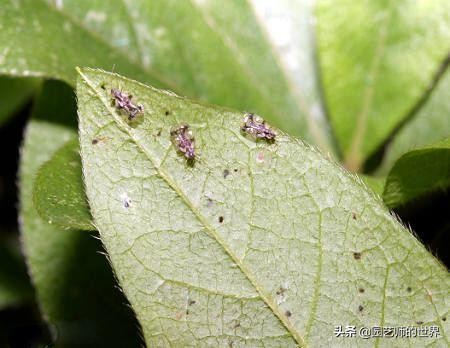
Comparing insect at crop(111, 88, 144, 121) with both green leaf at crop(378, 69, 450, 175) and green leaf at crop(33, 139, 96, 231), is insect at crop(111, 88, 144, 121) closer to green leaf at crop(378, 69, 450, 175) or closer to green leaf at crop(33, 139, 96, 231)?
green leaf at crop(33, 139, 96, 231)

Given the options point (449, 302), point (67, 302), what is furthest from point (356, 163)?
point (67, 302)

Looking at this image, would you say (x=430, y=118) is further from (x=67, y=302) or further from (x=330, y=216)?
(x=67, y=302)

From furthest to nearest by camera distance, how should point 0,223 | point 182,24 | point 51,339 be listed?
point 0,223 < point 182,24 < point 51,339

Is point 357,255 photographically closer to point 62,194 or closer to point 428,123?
point 62,194

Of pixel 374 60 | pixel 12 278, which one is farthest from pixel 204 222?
pixel 12 278

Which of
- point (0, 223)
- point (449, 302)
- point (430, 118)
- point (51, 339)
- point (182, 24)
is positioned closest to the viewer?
point (449, 302)

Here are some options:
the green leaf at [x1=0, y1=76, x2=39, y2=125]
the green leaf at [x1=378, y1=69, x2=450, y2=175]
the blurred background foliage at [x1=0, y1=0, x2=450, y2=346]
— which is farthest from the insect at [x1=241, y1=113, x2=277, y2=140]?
the green leaf at [x1=0, y1=76, x2=39, y2=125]

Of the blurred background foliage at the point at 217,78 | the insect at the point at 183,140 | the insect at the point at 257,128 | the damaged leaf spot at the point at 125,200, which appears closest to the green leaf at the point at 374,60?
the blurred background foliage at the point at 217,78
